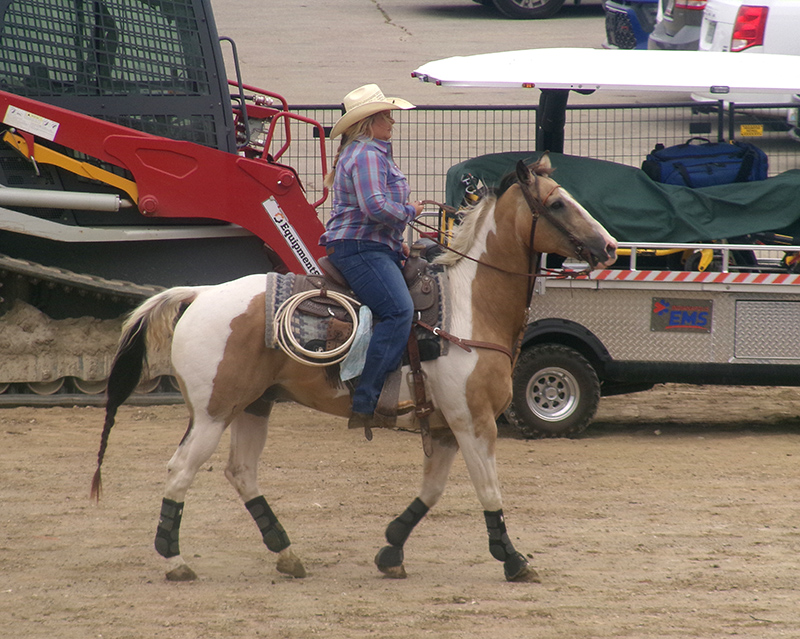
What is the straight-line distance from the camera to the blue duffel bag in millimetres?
8086

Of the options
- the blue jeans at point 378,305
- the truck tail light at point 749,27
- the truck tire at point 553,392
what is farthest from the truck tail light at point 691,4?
the blue jeans at point 378,305

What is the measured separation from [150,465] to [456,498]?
7.39 feet

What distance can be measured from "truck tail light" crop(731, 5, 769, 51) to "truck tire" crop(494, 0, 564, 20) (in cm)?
936

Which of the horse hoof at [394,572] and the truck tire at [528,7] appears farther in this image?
the truck tire at [528,7]

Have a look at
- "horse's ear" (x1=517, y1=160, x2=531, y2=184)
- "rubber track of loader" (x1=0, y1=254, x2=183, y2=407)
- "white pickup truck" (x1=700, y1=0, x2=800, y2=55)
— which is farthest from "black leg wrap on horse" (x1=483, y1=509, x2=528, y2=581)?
"white pickup truck" (x1=700, y1=0, x2=800, y2=55)

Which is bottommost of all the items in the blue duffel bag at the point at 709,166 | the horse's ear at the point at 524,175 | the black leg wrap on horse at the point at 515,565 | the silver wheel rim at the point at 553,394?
the black leg wrap on horse at the point at 515,565

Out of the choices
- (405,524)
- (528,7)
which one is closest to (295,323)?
(405,524)

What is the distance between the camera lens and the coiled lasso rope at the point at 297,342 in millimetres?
5309

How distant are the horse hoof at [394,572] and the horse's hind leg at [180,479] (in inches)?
42.2

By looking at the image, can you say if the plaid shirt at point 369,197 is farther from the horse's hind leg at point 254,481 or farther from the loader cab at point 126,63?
the loader cab at point 126,63

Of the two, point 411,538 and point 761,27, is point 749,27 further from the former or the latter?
point 411,538

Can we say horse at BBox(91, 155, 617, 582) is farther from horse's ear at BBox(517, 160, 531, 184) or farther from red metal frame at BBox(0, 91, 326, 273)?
red metal frame at BBox(0, 91, 326, 273)

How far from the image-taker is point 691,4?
15664 mm

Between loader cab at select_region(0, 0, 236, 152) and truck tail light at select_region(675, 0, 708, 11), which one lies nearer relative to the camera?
loader cab at select_region(0, 0, 236, 152)
